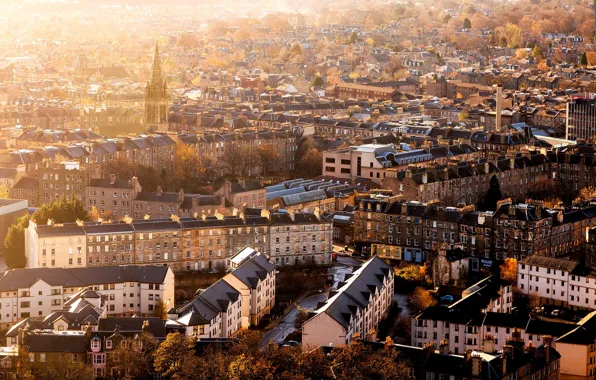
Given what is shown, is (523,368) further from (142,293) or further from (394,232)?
(394,232)

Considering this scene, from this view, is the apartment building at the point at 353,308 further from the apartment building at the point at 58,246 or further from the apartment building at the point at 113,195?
the apartment building at the point at 113,195

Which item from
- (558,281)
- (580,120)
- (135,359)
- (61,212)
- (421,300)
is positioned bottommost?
(421,300)

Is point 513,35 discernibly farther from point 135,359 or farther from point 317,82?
point 135,359

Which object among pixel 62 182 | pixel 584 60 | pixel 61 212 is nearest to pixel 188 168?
pixel 62 182

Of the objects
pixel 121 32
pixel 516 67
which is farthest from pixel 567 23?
pixel 121 32

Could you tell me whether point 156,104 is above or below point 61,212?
above

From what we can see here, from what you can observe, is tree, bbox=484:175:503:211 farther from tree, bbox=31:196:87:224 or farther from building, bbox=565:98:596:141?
building, bbox=565:98:596:141

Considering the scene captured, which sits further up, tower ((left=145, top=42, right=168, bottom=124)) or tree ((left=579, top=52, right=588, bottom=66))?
tower ((left=145, top=42, right=168, bottom=124))

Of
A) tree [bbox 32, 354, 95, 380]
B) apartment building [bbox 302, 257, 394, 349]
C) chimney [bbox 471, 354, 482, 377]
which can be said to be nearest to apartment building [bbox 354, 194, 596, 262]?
apartment building [bbox 302, 257, 394, 349]
